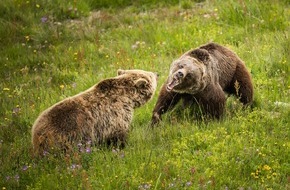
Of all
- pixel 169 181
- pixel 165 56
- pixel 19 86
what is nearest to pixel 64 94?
pixel 19 86

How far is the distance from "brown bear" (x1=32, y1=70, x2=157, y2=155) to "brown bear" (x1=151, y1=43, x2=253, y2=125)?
0.37 metres

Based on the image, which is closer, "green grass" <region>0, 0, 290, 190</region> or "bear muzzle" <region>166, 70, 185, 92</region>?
"green grass" <region>0, 0, 290, 190</region>

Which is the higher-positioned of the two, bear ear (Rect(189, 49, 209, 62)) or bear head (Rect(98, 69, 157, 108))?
bear ear (Rect(189, 49, 209, 62))

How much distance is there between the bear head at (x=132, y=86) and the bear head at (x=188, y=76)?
1.57 feet

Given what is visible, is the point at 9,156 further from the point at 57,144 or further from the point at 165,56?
the point at 165,56

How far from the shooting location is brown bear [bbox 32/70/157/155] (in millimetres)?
6703

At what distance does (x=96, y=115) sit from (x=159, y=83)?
8.16 feet

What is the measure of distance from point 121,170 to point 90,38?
6.69m

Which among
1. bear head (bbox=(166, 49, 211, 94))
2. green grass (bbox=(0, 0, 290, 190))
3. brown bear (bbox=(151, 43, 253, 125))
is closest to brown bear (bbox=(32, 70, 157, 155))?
green grass (bbox=(0, 0, 290, 190))

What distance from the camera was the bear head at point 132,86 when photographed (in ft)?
24.6

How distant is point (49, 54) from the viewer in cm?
1200

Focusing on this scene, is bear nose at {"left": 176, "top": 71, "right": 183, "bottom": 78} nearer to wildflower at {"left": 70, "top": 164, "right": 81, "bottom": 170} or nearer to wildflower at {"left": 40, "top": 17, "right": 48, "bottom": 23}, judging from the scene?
wildflower at {"left": 70, "top": 164, "right": 81, "bottom": 170}

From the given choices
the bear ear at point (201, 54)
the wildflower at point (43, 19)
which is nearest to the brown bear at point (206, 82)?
the bear ear at point (201, 54)

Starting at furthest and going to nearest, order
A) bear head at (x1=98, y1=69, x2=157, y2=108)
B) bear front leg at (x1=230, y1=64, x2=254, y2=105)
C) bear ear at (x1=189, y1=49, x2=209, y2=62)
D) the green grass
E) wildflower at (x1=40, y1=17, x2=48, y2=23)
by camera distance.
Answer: wildflower at (x1=40, y1=17, x2=48, y2=23)
bear front leg at (x1=230, y1=64, x2=254, y2=105)
bear ear at (x1=189, y1=49, x2=209, y2=62)
bear head at (x1=98, y1=69, x2=157, y2=108)
the green grass
